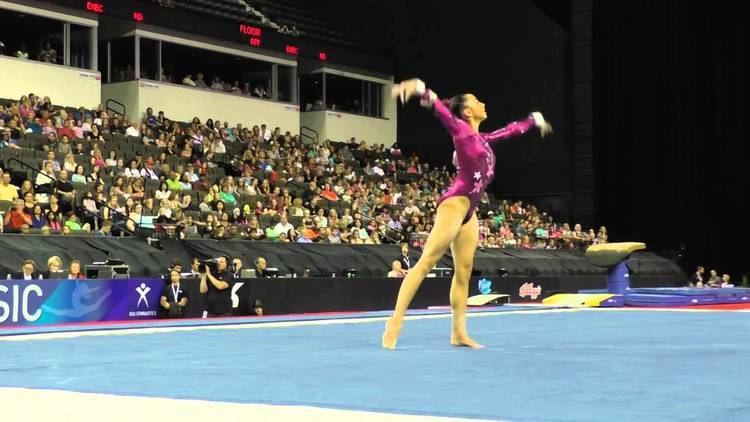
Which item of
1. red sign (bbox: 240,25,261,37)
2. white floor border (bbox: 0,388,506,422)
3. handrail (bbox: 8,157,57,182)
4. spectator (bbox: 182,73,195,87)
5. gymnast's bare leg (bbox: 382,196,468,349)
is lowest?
white floor border (bbox: 0,388,506,422)

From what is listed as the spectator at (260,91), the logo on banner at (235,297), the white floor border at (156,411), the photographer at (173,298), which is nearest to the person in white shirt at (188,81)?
the spectator at (260,91)

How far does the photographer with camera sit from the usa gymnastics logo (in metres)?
5.36

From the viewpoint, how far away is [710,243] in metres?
25.9

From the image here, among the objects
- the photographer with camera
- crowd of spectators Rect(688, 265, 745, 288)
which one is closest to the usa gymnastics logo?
the photographer with camera

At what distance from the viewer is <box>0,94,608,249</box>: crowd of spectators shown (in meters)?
15.1

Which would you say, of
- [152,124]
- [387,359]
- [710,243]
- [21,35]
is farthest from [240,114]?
[387,359]

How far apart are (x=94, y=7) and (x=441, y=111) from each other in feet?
53.6

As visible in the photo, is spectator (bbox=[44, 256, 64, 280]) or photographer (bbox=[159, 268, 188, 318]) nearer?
spectator (bbox=[44, 256, 64, 280])

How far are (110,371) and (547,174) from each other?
22911mm

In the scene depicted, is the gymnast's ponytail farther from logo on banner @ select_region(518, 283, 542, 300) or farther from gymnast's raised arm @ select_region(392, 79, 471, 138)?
logo on banner @ select_region(518, 283, 542, 300)

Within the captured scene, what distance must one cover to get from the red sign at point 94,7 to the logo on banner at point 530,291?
10.7 meters

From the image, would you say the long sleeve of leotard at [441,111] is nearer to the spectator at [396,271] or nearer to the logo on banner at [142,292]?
the logo on banner at [142,292]

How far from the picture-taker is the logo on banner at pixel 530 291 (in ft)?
60.8

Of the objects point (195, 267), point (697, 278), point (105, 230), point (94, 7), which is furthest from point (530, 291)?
point (94, 7)
